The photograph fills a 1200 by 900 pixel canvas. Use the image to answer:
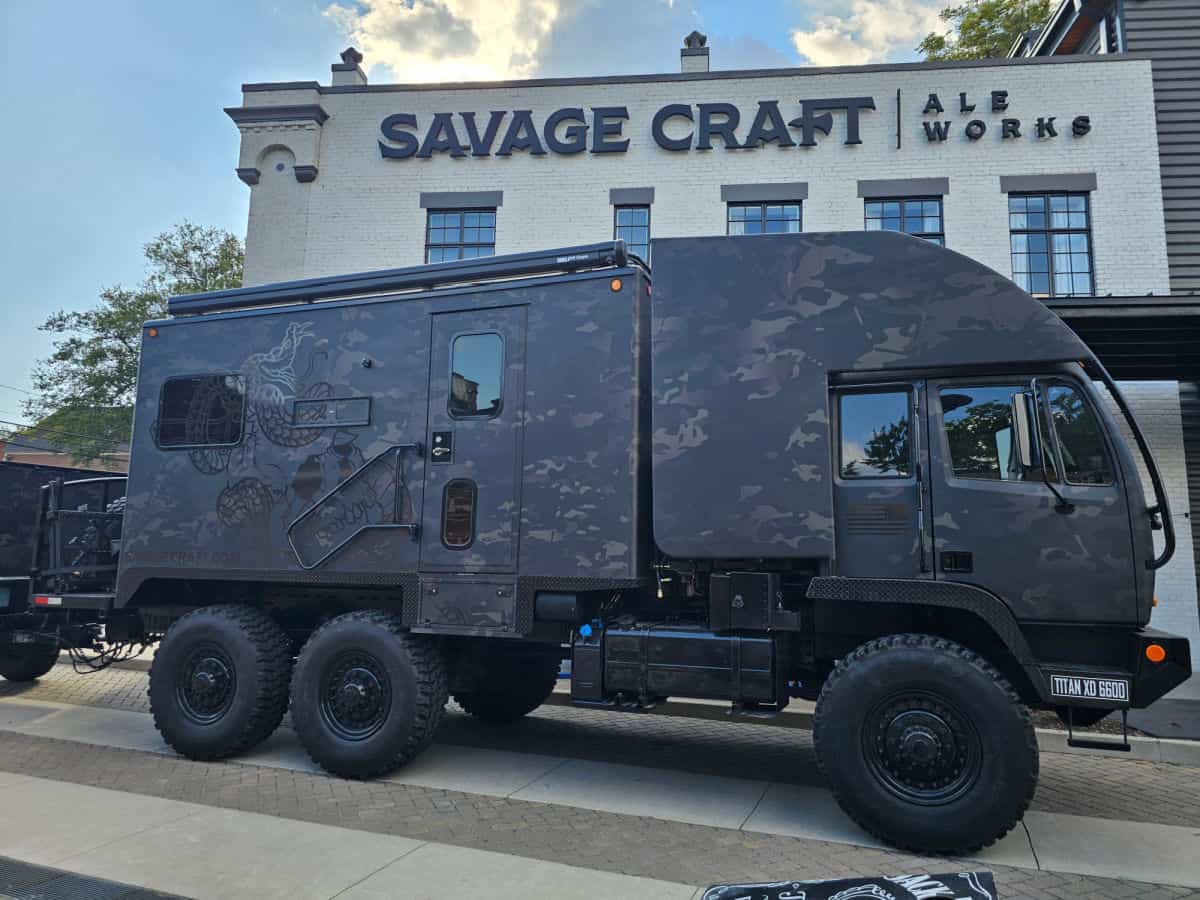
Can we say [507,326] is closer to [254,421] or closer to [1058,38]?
[254,421]

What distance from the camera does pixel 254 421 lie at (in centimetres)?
706

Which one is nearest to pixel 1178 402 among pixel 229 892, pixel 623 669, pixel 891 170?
pixel 891 170

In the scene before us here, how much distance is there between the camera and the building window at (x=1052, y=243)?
12.7 metres

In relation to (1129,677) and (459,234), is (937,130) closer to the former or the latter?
(459,234)

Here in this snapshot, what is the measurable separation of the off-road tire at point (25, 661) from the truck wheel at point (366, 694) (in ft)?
19.1

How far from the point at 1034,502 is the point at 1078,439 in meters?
0.48

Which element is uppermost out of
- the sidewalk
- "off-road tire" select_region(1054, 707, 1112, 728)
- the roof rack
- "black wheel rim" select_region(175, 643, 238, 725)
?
the roof rack

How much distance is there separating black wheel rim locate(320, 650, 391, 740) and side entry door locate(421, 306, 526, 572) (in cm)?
89

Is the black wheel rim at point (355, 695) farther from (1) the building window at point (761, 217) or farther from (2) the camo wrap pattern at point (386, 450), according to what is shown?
(1) the building window at point (761, 217)

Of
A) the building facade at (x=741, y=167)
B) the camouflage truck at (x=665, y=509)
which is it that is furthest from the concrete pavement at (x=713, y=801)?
the building facade at (x=741, y=167)

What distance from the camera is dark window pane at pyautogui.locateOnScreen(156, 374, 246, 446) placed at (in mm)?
7168

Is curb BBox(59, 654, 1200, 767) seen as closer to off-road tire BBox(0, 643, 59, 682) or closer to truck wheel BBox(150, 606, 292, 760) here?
truck wheel BBox(150, 606, 292, 760)

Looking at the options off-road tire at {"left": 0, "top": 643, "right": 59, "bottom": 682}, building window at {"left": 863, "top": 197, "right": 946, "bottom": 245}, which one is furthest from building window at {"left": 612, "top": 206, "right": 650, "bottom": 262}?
off-road tire at {"left": 0, "top": 643, "right": 59, "bottom": 682}

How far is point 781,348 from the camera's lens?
5.66 m
